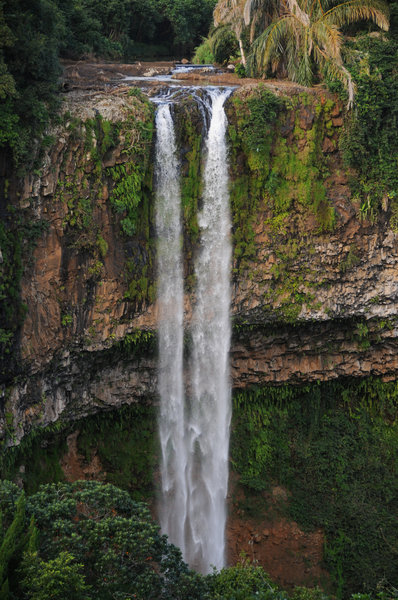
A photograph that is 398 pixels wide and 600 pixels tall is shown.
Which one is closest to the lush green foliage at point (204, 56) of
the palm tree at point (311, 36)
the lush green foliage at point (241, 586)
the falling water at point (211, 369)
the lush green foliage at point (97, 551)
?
the palm tree at point (311, 36)

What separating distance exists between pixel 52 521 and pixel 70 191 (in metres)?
7.65

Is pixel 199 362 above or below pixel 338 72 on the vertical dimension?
below

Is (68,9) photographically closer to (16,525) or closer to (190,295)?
(190,295)

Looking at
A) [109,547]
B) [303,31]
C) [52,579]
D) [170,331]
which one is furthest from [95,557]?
[303,31]

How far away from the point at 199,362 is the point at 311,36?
32.3 feet

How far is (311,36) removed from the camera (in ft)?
55.2

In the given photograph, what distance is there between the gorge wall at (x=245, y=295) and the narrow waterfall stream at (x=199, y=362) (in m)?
0.33

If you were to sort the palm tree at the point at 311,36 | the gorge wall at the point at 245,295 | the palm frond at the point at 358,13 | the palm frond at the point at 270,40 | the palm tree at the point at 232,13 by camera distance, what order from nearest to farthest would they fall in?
the gorge wall at the point at 245,295, the palm tree at the point at 311,36, the palm frond at the point at 358,13, the palm frond at the point at 270,40, the palm tree at the point at 232,13

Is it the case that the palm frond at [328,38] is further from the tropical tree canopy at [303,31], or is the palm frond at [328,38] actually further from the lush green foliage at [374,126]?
the lush green foliage at [374,126]

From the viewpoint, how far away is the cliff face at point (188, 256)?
576 inches

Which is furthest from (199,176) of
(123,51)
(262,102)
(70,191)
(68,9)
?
(123,51)

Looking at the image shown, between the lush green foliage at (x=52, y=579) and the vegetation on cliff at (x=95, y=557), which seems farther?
the vegetation on cliff at (x=95, y=557)

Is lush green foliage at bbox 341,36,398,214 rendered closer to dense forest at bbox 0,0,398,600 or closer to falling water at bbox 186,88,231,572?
dense forest at bbox 0,0,398,600

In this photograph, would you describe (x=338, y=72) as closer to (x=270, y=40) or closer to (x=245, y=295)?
(x=270, y=40)
